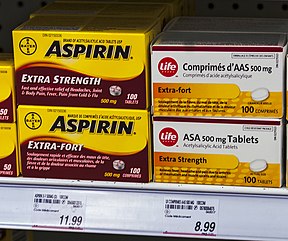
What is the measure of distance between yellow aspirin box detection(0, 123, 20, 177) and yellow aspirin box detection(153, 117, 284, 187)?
0.79 feet

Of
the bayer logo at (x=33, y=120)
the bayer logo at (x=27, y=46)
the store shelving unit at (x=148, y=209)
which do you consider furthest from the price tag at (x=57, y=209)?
the bayer logo at (x=27, y=46)

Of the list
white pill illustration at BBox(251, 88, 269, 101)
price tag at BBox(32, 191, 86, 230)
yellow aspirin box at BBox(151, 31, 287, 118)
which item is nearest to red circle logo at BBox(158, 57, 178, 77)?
yellow aspirin box at BBox(151, 31, 287, 118)

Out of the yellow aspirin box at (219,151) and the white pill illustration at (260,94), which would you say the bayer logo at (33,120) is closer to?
the yellow aspirin box at (219,151)

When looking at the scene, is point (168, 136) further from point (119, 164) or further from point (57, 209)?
point (57, 209)

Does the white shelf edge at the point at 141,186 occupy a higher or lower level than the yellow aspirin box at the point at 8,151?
lower

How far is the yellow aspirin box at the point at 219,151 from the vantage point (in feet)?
4.10

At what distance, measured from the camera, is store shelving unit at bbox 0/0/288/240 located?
125 centimetres

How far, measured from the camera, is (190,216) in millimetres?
1278

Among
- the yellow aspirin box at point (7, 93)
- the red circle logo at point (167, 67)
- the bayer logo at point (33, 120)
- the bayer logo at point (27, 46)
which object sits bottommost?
the bayer logo at point (33, 120)

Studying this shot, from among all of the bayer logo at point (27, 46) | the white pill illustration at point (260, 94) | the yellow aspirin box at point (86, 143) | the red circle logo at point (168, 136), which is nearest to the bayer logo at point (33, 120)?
the yellow aspirin box at point (86, 143)

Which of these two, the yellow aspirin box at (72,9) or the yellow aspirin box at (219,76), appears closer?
the yellow aspirin box at (219,76)

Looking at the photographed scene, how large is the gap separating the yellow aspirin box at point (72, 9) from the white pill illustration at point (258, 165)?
0.39 meters

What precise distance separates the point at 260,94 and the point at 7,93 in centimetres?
42

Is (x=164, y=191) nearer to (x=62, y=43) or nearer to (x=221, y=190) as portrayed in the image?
(x=221, y=190)
